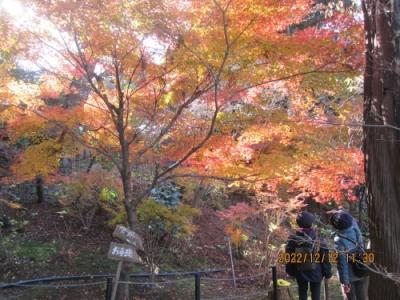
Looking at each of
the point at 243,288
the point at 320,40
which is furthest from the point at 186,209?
the point at 320,40

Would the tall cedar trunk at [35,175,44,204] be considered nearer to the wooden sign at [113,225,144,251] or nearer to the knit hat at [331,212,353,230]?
the wooden sign at [113,225,144,251]

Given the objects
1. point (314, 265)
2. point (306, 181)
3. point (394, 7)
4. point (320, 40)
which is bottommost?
point (314, 265)

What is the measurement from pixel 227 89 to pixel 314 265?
9.11ft

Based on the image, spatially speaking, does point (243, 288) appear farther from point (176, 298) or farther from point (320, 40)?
point (320, 40)

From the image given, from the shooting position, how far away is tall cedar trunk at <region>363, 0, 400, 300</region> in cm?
365

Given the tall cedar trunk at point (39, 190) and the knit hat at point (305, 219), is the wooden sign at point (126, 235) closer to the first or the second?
the knit hat at point (305, 219)

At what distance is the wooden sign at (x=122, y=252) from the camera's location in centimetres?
482

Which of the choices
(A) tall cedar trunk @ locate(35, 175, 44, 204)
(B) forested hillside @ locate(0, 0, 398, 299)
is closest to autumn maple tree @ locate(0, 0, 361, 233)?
(B) forested hillside @ locate(0, 0, 398, 299)

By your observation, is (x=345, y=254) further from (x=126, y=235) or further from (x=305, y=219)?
(x=126, y=235)

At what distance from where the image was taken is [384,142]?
3775 mm

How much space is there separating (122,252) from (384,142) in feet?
10.3

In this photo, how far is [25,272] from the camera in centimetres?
870

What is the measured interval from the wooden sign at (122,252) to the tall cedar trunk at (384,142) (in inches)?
106

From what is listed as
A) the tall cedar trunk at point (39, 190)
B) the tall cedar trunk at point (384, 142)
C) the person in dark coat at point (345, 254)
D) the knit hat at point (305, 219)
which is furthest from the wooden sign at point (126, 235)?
the tall cedar trunk at point (39, 190)
